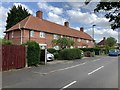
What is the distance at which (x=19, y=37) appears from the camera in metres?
46.8

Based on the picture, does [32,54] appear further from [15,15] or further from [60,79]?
[15,15]

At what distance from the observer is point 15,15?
68000 mm

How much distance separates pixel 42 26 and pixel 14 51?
3209 centimetres

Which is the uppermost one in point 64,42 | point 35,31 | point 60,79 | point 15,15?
point 15,15

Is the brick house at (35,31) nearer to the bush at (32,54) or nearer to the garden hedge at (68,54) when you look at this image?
the garden hedge at (68,54)

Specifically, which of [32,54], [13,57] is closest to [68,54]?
[32,54]

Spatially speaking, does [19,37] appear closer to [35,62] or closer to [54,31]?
[54,31]

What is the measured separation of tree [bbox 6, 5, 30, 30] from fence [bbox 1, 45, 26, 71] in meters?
45.7

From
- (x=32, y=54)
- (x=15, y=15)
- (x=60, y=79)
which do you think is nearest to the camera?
(x=60, y=79)

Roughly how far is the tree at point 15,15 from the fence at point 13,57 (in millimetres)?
45659

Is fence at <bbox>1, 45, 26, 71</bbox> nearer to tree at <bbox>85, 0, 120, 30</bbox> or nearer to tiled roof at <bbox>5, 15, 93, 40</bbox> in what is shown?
tree at <bbox>85, 0, 120, 30</bbox>

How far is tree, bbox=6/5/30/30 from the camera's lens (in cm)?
6738

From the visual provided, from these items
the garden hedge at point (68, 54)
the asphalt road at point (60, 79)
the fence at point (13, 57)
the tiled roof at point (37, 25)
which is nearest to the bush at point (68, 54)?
the garden hedge at point (68, 54)

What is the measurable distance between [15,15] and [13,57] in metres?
48.5
